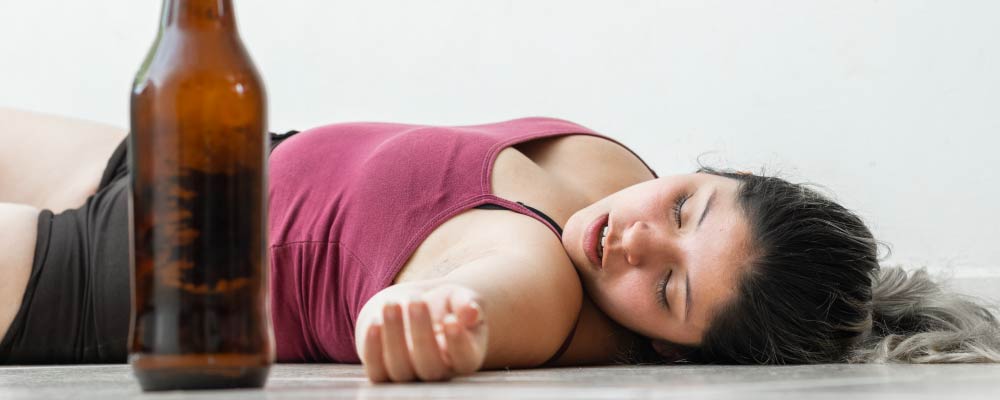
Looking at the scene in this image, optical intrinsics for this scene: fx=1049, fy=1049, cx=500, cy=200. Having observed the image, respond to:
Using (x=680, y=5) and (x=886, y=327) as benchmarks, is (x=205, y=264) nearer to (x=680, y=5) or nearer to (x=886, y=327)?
(x=886, y=327)

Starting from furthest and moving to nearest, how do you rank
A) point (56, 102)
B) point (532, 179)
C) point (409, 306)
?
point (56, 102) → point (532, 179) → point (409, 306)

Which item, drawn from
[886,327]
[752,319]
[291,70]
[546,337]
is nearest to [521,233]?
[546,337]

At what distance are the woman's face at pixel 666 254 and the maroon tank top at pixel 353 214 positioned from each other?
9 centimetres

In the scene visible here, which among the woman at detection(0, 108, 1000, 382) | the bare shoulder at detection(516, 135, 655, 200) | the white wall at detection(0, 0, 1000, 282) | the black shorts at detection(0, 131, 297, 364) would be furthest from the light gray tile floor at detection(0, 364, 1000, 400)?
the white wall at detection(0, 0, 1000, 282)

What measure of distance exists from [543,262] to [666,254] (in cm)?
17

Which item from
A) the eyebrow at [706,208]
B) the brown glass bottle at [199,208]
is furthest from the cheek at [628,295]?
the brown glass bottle at [199,208]

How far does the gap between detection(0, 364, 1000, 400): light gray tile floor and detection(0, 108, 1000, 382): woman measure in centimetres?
20

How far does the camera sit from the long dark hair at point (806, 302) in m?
1.32

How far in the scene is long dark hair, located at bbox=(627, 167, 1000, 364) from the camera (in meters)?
1.32

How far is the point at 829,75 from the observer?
2.02 meters

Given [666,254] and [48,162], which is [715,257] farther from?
[48,162]

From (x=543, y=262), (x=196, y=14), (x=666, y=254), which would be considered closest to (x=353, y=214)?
(x=543, y=262)

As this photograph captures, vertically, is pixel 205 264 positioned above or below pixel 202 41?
below

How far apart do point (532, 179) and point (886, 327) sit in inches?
21.7
